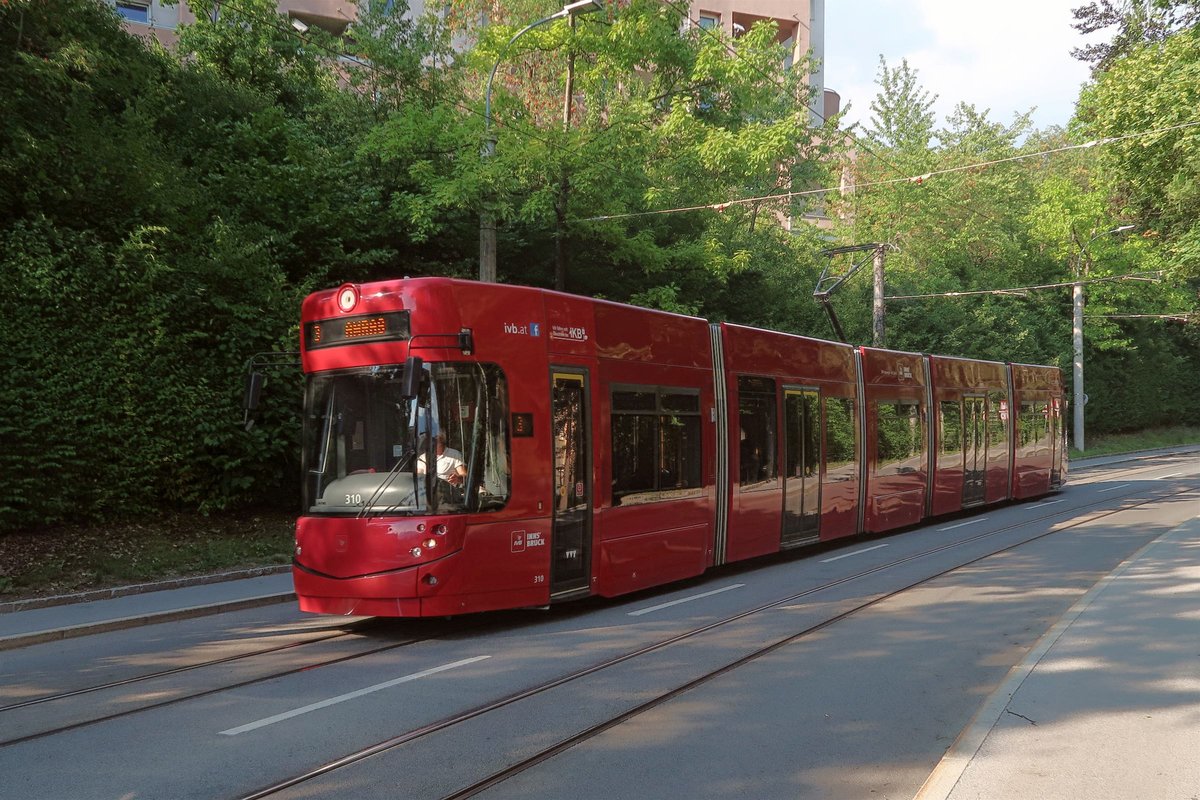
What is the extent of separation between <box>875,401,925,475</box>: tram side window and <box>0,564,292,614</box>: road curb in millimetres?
10094

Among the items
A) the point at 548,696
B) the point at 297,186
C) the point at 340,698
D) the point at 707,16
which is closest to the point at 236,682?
the point at 340,698

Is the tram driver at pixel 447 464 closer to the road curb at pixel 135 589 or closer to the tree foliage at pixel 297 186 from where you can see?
the road curb at pixel 135 589

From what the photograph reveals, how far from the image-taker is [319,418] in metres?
9.45

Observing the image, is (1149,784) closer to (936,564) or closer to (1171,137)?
(936,564)

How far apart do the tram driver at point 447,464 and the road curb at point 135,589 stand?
5223 millimetres

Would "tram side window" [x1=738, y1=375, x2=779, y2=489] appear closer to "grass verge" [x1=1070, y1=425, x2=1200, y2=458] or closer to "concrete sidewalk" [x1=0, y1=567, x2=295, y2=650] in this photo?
"concrete sidewalk" [x1=0, y1=567, x2=295, y2=650]

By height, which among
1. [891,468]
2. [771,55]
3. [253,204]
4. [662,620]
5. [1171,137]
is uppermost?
[771,55]

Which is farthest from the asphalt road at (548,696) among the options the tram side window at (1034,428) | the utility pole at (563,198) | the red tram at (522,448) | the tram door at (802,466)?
the tram side window at (1034,428)

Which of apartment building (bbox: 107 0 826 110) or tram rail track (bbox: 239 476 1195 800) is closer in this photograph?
tram rail track (bbox: 239 476 1195 800)

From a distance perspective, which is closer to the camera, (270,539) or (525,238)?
(270,539)

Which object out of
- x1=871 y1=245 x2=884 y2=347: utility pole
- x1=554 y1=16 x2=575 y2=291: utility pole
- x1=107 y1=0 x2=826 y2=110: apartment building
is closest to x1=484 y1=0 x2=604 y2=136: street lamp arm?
x1=554 y1=16 x2=575 y2=291: utility pole

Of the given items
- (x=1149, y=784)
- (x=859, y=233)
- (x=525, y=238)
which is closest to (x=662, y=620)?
(x=1149, y=784)

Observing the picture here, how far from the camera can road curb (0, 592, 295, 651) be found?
30.6ft

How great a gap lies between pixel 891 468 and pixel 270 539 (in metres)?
10.6
